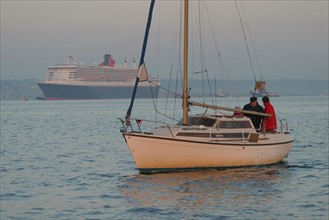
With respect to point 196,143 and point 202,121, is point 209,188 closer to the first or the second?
point 196,143

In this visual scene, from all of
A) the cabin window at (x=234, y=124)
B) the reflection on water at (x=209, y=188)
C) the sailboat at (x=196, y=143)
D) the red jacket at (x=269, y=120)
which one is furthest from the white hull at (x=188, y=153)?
the red jacket at (x=269, y=120)

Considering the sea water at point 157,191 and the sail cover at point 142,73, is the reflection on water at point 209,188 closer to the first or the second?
the sea water at point 157,191

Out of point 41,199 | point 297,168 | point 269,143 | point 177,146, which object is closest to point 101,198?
point 41,199

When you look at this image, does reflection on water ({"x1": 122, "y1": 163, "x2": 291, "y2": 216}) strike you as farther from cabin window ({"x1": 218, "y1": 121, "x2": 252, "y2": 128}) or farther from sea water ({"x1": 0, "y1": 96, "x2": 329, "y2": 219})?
cabin window ({"x1": 218, "y1": 121, "x2": 252, "y2": 128})

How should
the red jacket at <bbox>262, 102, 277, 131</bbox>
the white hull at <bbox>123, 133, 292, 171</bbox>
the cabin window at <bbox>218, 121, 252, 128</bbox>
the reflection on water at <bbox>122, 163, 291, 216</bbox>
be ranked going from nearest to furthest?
the reflection on water at <bbox>122, 163, 291, 216</bbox>, the white hull at <bbox>123, 133, 292, 171</bbox>, the cabin window at <bbox>218, 121, 252, 128</bbox>, the red jacket at <bbox>262, 102, 277, 131</bbox>

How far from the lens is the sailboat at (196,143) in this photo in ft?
72.9

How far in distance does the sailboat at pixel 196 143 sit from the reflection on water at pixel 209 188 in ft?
1.06

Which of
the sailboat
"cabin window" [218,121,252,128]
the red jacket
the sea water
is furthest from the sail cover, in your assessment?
the red jacket

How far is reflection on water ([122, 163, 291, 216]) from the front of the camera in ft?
57.9

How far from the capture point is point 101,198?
19125 mm

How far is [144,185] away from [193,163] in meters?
2.47

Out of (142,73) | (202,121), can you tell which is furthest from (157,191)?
(142,73)

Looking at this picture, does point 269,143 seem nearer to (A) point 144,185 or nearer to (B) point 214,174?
(B) point 214,174

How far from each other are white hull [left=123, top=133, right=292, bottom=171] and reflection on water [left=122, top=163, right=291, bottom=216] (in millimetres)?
295
